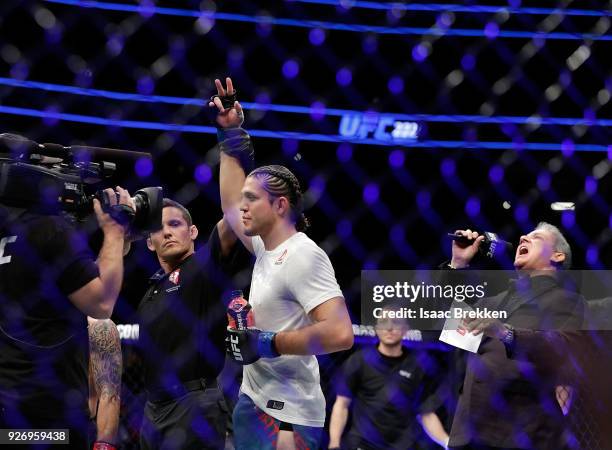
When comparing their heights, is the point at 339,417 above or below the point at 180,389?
below

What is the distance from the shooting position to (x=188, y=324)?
253cm

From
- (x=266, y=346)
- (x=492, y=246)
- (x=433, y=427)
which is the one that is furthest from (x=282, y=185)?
(x=433, y=427)

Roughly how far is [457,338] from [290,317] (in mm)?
806

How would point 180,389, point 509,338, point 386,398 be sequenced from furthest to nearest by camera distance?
1. point 386,398
2. point 509,338
3. point 180,389

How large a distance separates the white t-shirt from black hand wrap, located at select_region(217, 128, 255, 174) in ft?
0.98

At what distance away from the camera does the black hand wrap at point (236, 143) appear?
2303 mm

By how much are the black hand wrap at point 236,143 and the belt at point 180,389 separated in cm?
65

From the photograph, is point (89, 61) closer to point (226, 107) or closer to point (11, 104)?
point (11, 104)

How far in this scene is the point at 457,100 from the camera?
18.7ft

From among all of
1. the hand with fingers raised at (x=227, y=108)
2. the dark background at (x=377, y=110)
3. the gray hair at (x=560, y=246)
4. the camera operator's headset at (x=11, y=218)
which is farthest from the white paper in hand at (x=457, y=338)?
the dark background at (x=377, y=110)

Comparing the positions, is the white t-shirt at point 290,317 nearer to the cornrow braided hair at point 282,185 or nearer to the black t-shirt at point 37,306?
the cornrow braided hair at point 282,185

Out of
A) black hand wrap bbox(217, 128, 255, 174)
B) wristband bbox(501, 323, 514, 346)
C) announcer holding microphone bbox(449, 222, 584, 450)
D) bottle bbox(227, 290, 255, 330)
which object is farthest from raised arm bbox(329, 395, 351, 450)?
bottle bbox(227, 290, 255, 330)

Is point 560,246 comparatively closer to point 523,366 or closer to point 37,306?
point 523,366

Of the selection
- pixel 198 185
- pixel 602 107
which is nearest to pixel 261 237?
pixel 198 185
